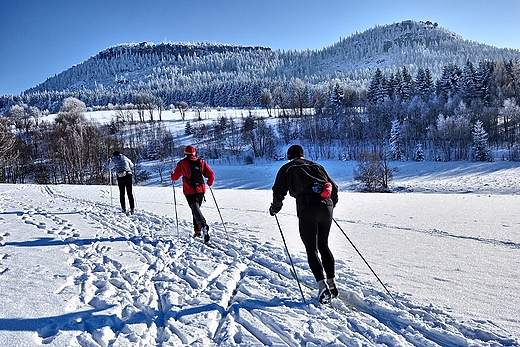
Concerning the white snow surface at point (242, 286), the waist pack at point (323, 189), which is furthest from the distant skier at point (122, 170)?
the waist pack at point (323, 189)

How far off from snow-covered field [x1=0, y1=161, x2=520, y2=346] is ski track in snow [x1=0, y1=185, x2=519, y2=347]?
0.02m

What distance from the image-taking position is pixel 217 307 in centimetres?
389

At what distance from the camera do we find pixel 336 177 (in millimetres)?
45562

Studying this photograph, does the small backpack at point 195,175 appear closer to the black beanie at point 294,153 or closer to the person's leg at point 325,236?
the black beanie at point 294,153

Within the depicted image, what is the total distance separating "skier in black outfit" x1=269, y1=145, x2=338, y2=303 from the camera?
3.93 meters

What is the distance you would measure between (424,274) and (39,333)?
5235 millimetres

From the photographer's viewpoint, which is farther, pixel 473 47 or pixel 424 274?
pixel 473 47

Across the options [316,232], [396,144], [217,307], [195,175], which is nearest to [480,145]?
A: [396,144]

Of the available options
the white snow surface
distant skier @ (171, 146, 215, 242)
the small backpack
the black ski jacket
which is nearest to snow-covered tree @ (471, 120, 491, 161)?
the white snow surface

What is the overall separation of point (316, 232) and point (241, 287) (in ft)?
4.76

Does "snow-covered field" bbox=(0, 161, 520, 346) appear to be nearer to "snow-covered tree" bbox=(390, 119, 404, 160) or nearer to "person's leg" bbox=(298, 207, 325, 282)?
"person's leg" bbox=(298, 207, 325, 282)

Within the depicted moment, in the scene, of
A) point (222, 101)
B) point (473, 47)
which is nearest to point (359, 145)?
point (222, 101)

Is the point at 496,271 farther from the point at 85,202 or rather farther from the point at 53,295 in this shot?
the point at 85,202

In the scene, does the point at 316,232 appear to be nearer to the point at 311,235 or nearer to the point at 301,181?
the point at 311,235
